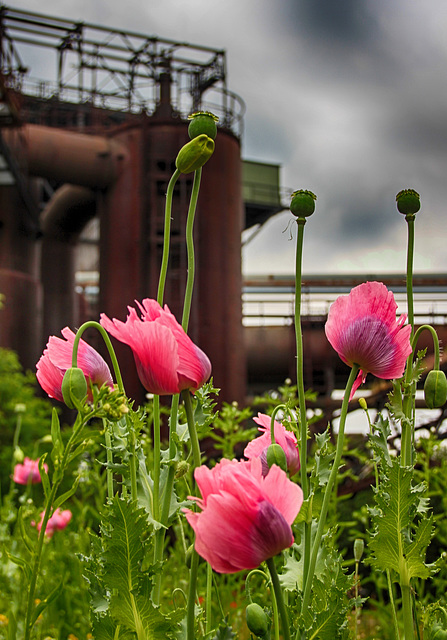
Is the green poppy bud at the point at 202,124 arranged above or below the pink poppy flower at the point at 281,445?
above

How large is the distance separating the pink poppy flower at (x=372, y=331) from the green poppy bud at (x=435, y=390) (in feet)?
0.23

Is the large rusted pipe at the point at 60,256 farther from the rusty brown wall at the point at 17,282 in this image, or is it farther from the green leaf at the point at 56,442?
the green leaf at the point at 56,442

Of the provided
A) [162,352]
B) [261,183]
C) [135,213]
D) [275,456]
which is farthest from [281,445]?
[261,183]

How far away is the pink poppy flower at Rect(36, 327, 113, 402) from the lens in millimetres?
601

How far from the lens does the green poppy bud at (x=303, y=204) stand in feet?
1.77

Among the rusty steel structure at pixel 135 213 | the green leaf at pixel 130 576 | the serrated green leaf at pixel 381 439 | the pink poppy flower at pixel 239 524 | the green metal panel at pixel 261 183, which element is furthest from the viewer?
the green metal panel at pixel 261 183

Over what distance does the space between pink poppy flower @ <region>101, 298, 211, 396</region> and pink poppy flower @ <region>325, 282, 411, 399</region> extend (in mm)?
123

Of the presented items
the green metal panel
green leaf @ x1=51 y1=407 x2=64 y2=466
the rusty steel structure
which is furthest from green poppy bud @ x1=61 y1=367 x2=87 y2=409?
the green metal panel

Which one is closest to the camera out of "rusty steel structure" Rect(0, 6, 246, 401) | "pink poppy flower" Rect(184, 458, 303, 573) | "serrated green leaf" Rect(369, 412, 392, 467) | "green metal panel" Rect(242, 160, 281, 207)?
"pink poppy flower" Rect(184, 458, 303, 573)

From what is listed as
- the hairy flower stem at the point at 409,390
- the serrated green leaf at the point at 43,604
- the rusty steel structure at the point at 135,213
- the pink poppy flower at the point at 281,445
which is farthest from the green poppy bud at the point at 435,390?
the rusty steel structure at the point at 135,213

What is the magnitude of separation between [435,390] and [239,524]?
268 millimetres

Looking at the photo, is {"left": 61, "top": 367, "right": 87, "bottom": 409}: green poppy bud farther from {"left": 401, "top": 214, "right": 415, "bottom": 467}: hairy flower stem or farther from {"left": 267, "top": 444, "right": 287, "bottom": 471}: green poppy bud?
{"left": 401, "top": 214, "right": 415, "bottom": 467}: hairy flower stem

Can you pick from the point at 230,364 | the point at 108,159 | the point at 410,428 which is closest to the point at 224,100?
the point at 108,159

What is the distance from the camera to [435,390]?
1.94 feet
